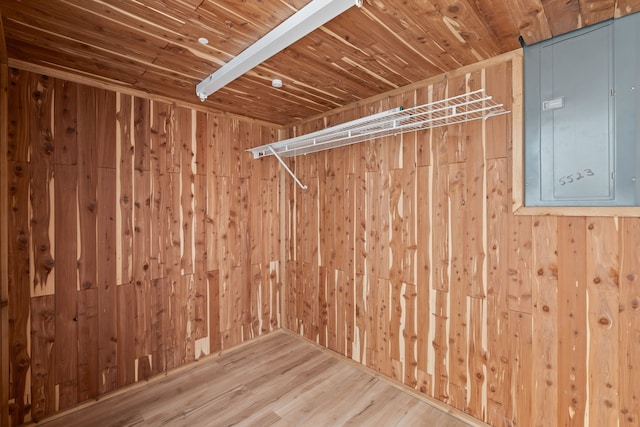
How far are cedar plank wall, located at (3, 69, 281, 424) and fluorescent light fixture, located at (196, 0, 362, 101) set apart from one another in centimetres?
97

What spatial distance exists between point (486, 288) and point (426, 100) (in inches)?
57.5

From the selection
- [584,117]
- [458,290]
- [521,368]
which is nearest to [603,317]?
[521,368]

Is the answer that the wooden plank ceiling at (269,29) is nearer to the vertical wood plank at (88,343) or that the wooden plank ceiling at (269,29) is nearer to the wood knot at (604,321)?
the wood knot at (604,321)

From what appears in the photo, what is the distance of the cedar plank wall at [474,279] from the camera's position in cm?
158

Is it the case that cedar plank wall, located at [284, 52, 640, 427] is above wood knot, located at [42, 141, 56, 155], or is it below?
below

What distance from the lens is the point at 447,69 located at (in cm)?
207

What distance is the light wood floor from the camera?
2062mm

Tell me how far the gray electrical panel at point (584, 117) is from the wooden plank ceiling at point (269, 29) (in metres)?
0.13

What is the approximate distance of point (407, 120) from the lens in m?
2.25

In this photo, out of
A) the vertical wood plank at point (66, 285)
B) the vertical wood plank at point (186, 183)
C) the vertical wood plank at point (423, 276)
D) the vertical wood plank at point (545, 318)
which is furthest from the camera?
the vertical wood plank at point (186, 183)

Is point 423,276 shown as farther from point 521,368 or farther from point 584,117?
point 584,117

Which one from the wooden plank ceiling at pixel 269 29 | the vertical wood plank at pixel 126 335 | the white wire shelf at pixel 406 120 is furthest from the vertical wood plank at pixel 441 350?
the vertical wood plank at pixel 126 335

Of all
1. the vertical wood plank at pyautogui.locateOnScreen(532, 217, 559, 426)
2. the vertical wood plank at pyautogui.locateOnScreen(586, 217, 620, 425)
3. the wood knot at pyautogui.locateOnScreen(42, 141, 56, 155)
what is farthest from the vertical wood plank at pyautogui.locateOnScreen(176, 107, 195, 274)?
the vertical wood plank at pyautogui.locateOnScreen(586, 217, 620, 425)

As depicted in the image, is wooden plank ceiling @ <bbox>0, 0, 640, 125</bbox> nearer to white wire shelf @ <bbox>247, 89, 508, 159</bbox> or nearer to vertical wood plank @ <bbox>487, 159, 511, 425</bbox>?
white wire shelf @ <bbox>247, 89, 508, 159</bbox>
